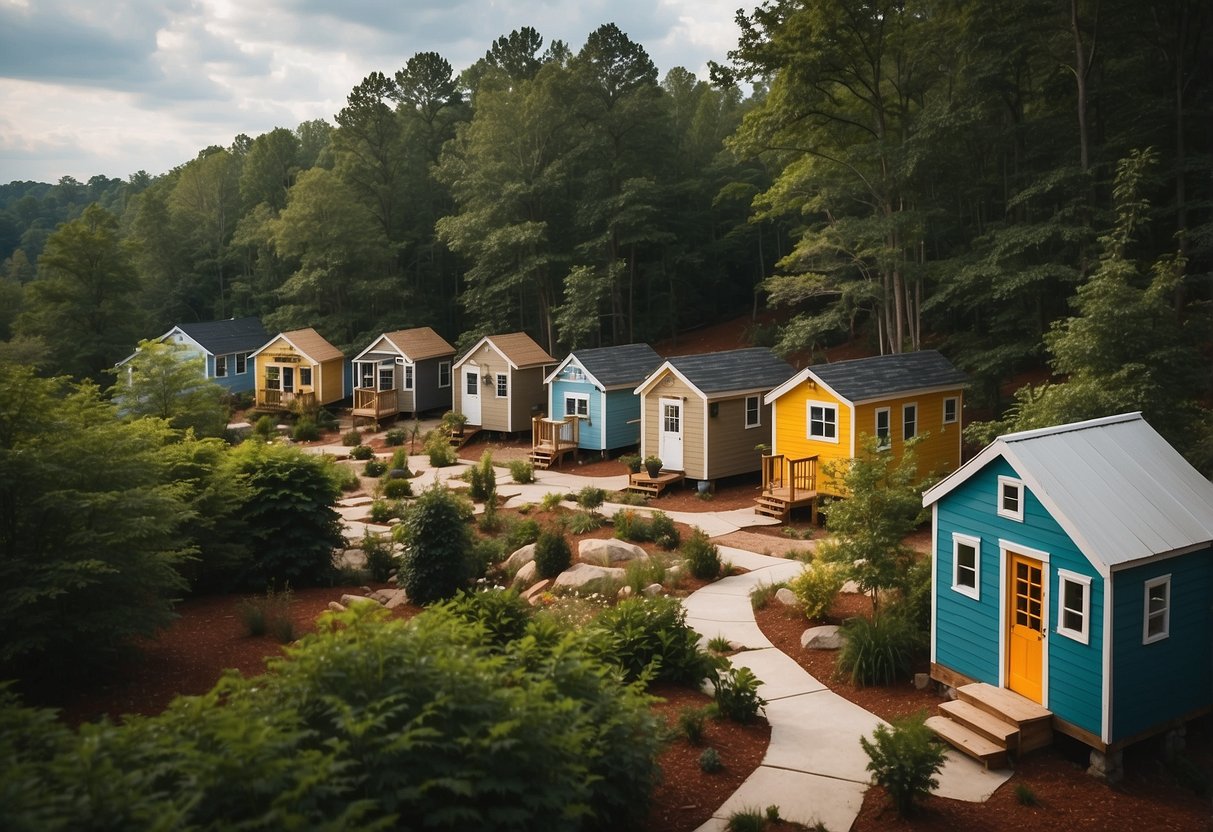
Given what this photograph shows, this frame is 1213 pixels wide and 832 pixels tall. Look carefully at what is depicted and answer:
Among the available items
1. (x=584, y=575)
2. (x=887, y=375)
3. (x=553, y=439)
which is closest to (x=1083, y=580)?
(x=584, y=575)

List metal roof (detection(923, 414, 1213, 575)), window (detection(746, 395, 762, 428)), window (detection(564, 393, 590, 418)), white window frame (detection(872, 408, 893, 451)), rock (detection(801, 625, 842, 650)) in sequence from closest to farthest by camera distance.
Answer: metal roof (detection(923, 414, 1213, 575)) < rock (detection(801, 625, 842, 650)) < white window frame (detection(872, 408, 893, 451)) < window (detection(746, 395, 762, 428)) < window (detection(564, 393, 590, 418))

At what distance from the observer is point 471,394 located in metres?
36.3

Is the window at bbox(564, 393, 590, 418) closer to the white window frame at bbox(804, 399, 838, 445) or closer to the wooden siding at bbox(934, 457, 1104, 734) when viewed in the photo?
the white window frame at bbox(804, 399, 838, 445)

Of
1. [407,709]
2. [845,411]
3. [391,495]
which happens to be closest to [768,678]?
[407,709]

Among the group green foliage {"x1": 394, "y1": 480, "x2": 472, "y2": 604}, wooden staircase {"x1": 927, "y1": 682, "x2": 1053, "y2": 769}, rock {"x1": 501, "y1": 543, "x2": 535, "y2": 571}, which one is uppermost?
green foliage {"x1": 394, "y1": 480, "x2": 472, "y2": 604}

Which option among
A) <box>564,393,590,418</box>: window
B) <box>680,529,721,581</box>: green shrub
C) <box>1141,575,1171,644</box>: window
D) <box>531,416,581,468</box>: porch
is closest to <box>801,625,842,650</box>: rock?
<box>680,529,721,581</box>: green shrub

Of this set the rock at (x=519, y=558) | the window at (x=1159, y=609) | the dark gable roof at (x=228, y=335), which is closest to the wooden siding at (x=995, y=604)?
the window at (x=1159, y=609)

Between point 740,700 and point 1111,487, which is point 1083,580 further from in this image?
point 740,700

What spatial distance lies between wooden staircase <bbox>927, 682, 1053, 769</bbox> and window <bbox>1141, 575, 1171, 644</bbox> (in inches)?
59.1

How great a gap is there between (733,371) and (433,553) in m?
13.7

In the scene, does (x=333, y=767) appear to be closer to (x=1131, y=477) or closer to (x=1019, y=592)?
(x=1019, y=592)

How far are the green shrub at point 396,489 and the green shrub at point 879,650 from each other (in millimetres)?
14417

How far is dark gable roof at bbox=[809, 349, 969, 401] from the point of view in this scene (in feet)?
76.3

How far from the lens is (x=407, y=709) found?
6820 millimetres
